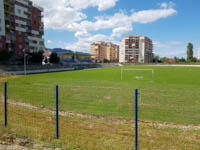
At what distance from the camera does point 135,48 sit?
138000 millimetres

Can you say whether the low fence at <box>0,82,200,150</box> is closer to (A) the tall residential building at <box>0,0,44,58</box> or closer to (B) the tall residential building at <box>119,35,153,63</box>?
(A) the tall residential building at <box>0,0,44,58</box>

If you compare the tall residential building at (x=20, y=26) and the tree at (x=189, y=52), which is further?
the tree at (x=189, y=52)

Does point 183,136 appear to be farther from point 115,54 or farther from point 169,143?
point 115,54

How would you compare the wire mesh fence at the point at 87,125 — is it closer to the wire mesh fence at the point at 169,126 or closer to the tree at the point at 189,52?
the wire mesh fence at the point at 169,126

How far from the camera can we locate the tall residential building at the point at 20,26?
170 feet

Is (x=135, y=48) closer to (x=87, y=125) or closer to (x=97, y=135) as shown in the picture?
(x=87, y=125)

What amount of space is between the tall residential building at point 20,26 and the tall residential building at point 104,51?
277ft

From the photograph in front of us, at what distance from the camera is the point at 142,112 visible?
8398 mm

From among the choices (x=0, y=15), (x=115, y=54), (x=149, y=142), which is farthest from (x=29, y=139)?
(x=115, y=54)

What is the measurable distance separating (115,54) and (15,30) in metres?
130

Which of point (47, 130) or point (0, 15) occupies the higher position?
point (0, 15)

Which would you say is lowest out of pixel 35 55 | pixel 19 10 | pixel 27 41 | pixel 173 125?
pixel 173 125

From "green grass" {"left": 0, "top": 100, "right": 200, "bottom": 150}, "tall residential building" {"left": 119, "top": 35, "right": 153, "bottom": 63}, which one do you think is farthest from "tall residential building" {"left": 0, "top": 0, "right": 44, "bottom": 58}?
"tall residential building" {"left": 119, "top": 35, "right": 153, "bottom": 63}

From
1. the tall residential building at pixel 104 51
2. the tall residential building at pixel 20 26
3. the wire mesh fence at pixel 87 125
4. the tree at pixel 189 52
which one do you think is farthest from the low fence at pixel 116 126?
the tall residential building at pixel 104 51
